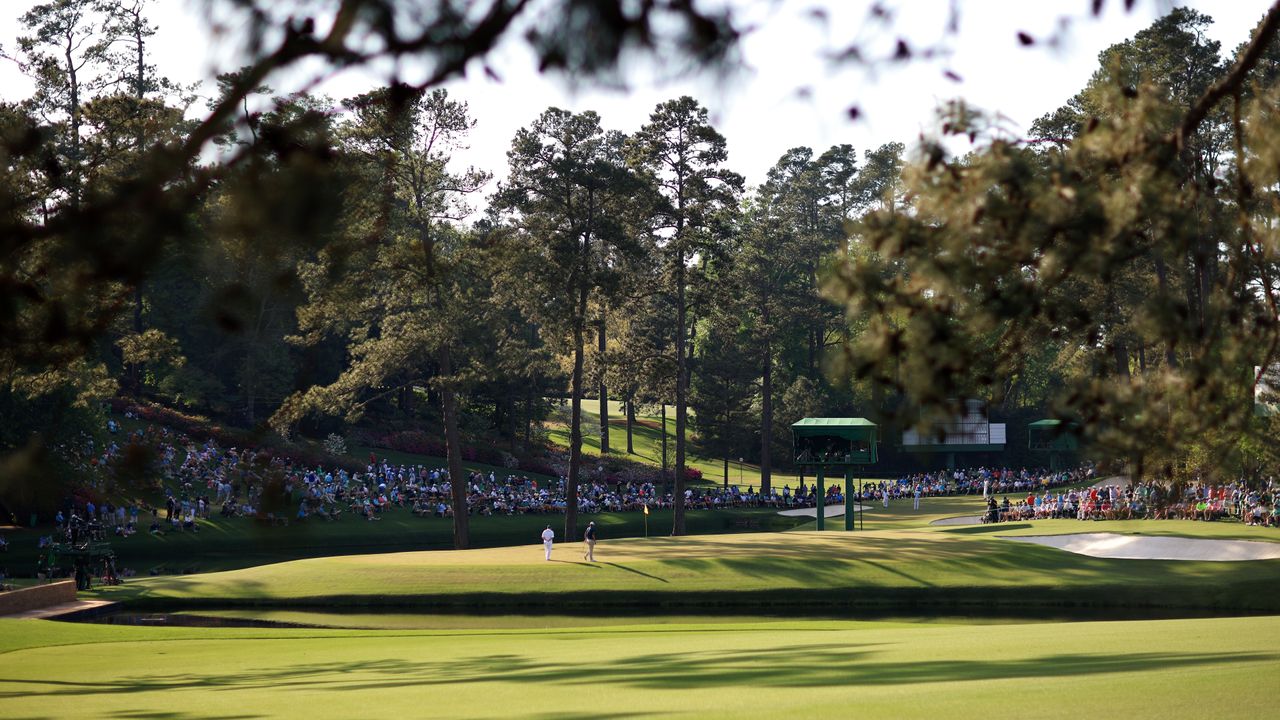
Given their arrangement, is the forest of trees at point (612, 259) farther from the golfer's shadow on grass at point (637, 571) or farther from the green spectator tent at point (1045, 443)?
the golfer's shadow on grass at point (637, 571)

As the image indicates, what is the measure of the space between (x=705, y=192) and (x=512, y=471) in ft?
83.2

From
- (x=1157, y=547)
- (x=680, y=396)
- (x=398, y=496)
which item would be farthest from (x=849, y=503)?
(x=398, y=496)

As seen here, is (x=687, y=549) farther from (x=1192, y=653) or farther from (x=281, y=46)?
(x=281, y=46)

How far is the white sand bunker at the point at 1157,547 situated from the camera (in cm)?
3173

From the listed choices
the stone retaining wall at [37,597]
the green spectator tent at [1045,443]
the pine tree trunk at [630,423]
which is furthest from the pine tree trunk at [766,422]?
the stone retaining wall at [37,597]

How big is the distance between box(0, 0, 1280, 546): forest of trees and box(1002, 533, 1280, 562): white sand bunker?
2607 millimetres

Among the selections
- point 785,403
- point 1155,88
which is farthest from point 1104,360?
point 785,403

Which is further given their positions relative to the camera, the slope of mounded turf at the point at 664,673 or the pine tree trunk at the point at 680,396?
the pine tree trunk at the point at 680,396

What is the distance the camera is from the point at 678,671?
46.2 ft

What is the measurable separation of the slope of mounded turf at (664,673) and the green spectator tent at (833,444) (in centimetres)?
2574

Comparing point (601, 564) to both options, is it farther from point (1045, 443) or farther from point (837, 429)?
point (1045, 443)

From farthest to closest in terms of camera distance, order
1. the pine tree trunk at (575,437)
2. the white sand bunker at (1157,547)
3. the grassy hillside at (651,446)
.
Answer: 1. the grassy hillside at (651,446)
2. the pine tree trunk at (575,437)
3. the white sand bunker at (1157,547)

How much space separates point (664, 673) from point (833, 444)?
34.3m

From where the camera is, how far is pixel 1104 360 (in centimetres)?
737
